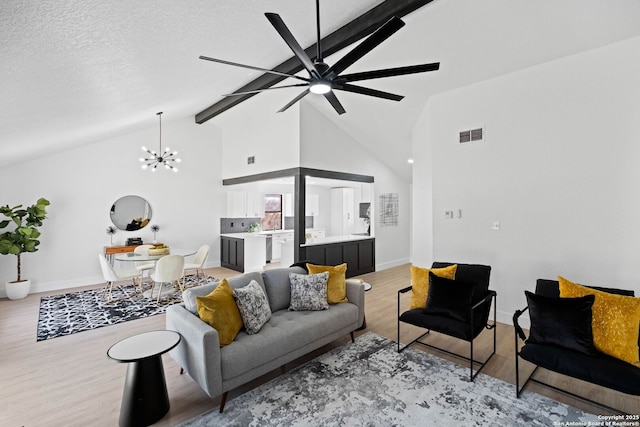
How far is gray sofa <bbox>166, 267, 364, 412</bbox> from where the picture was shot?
2.21 metres

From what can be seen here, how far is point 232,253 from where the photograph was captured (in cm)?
761

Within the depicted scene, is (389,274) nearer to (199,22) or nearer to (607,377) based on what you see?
(607,377)

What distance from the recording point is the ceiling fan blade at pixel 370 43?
1.83 m

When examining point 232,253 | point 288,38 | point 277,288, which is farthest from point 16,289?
point 288,38

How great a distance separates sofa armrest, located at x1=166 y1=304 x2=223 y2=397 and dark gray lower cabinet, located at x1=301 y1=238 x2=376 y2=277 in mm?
3419

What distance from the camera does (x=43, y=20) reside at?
1.64 meters

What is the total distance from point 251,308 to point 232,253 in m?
5.17

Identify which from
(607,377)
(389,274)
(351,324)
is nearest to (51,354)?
(351,324)

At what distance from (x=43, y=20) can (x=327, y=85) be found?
1701mm

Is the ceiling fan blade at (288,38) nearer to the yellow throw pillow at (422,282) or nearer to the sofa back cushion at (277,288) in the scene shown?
the sofa back cushion at (277,288)

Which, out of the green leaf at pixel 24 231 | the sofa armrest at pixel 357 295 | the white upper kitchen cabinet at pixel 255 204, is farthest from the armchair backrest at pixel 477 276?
the green leaf at pixel 24 231

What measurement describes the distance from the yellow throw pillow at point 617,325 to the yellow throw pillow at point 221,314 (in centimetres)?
281

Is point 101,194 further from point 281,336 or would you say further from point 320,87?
point 320,87

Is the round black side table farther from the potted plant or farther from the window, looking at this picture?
the window
